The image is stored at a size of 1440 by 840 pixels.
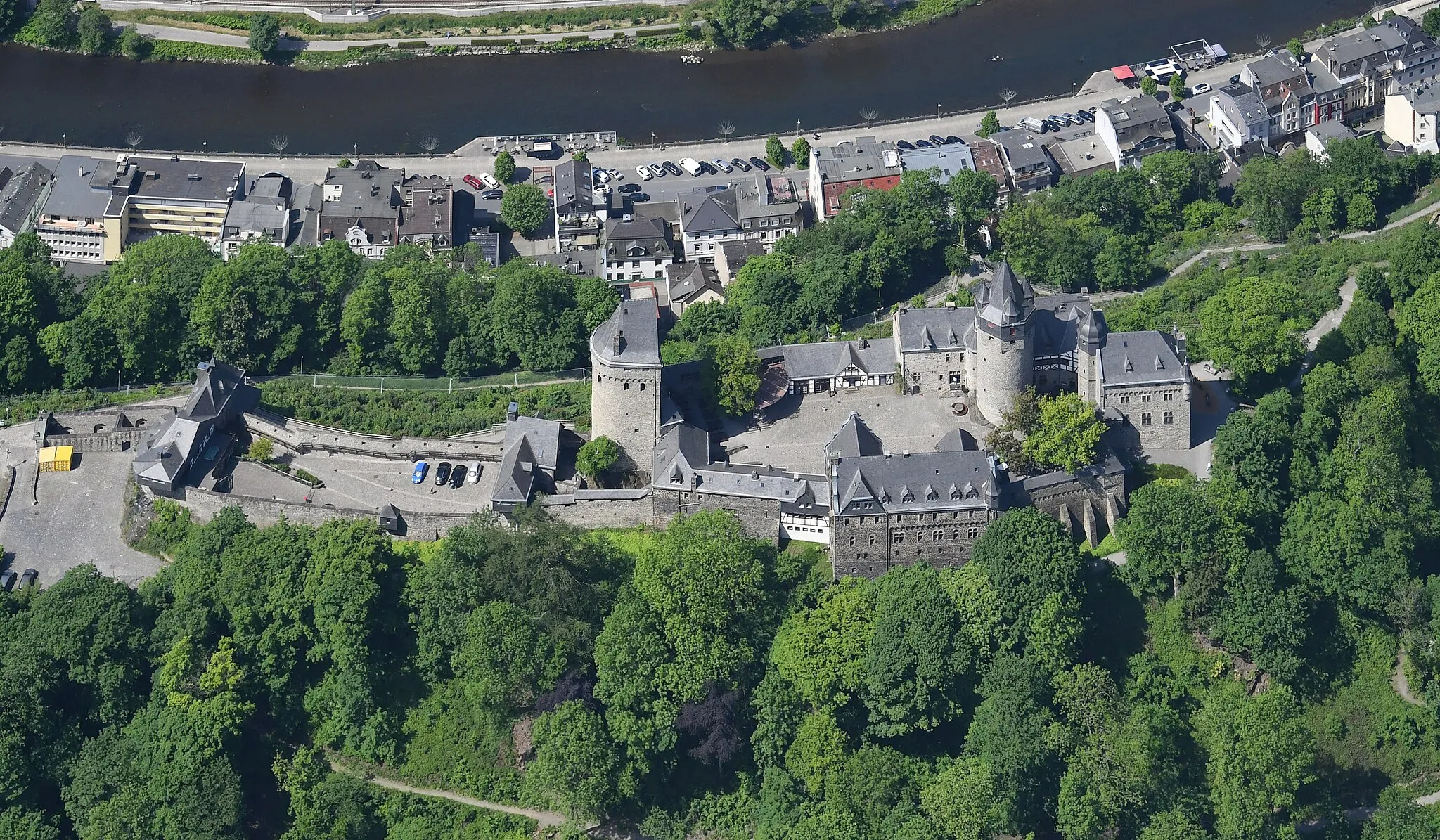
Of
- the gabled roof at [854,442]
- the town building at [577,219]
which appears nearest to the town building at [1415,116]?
the town building at [577,219]

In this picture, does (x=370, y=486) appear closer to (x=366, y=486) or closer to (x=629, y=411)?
(x=366, y=486)

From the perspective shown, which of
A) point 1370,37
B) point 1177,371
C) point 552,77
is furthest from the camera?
point 552,77

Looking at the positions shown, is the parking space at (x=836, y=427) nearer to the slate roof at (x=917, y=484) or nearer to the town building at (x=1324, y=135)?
the slate roof at (x=917, y=484)

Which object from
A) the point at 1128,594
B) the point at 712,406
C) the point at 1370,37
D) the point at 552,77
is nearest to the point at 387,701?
the point at 712,406

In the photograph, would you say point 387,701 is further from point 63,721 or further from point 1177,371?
point 1177,371

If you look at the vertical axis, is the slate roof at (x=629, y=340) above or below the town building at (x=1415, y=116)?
below
